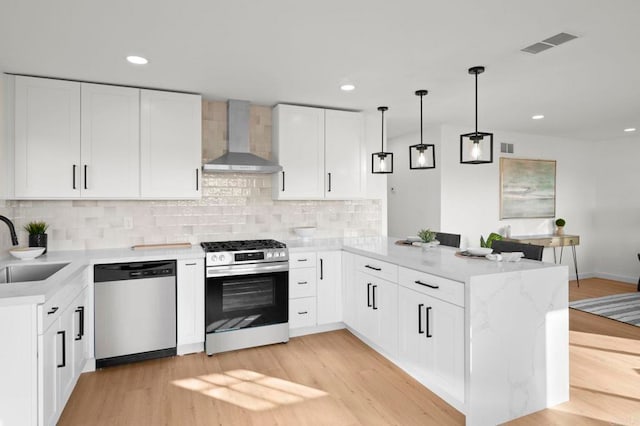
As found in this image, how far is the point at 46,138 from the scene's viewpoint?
3.27 metres

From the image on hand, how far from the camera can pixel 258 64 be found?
3.03 meters

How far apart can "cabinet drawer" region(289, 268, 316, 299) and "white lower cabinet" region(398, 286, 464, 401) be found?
3.81ft

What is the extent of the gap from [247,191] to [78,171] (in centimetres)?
163

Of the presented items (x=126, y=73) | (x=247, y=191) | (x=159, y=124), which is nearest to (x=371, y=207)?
Answer: (x=247, y=191)

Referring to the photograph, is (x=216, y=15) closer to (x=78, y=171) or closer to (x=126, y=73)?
(x=126, y=73)

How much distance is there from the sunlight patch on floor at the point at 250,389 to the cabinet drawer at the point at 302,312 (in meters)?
0.79

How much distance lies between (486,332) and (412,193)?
3888 millimetres

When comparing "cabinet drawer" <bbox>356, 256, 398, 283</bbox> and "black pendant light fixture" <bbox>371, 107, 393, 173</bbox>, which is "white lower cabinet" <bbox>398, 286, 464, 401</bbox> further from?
"black pendant light fixture" <bbox>371, 107, 393, 173</bbox>

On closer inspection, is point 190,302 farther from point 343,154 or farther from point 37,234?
point 343,154

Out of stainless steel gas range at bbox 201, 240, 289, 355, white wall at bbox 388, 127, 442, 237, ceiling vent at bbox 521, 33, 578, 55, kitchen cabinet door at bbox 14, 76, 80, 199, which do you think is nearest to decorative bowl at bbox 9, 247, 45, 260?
kitchen cabinet door at bbox 14, 76, 80, 199

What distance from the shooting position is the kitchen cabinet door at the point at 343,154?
4379mm

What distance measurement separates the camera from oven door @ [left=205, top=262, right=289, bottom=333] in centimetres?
345

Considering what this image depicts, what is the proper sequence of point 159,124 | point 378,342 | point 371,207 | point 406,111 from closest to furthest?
point 378,342 → point 159,124 → point 406,111 → point 371,207

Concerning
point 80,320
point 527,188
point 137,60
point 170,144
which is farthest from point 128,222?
point 527,188
